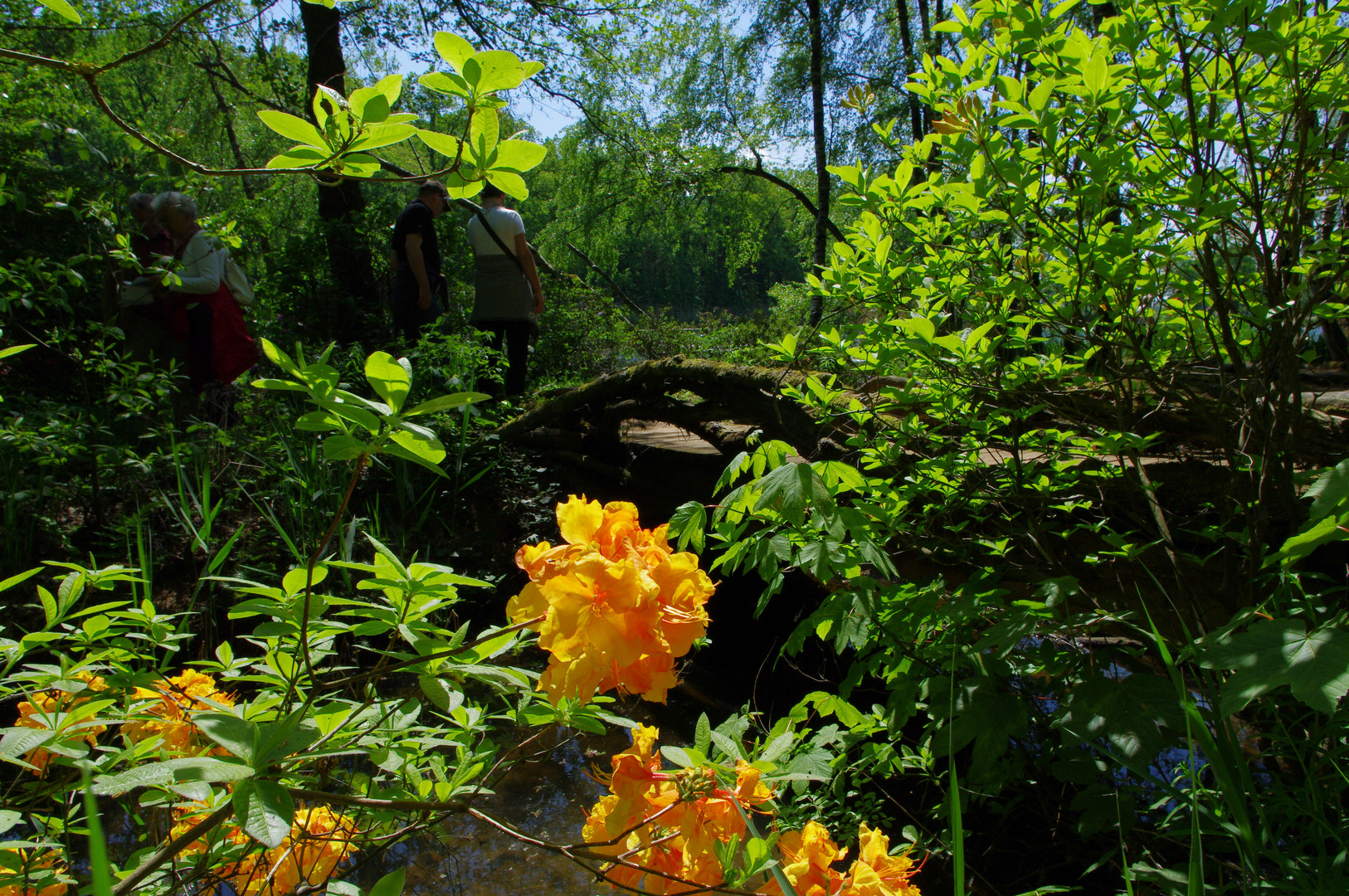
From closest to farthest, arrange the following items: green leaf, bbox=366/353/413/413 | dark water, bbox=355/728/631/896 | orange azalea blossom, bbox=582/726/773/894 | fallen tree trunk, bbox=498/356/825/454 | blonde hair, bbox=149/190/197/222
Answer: green leaf, bbox=366/353/413/413
orange azalea blossom, bbox=582/726/773/894
dark water, bbox=355/728/631/896
fallen tree trunk, bbox=498/356/825/454
blonde hair, bbox=149/190/197/222

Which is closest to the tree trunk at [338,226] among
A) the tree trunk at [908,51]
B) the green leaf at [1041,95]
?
the green leaf at [1041,95]

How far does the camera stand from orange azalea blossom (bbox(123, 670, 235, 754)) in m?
1.05

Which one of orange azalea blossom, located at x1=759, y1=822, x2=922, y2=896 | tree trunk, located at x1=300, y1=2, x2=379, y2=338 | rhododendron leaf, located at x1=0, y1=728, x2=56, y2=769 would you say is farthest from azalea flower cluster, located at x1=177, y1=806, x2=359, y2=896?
tree trunk, located at x1=300, y1=2, x2=379, y2=338

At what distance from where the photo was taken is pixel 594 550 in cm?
78

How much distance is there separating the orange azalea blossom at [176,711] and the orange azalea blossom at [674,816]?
1.76ft

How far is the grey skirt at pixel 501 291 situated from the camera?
5230 mm

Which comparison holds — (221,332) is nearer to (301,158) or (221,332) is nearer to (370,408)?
(301,158)

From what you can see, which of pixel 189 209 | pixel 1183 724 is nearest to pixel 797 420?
pixel 1183 724

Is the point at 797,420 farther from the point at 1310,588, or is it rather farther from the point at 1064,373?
the point at 1310,588

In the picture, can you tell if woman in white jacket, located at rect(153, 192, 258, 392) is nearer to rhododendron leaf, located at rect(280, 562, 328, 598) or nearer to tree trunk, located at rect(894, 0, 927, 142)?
rhododendron leaf, located at rect(280, 562, 328, 598)

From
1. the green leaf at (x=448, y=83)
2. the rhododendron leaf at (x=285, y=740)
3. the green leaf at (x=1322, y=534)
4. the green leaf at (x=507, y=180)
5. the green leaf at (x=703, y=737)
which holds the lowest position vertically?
the green leaf at (x=703, y=737)

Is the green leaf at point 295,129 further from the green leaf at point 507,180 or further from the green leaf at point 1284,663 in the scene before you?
the green leaf at point 1284,663

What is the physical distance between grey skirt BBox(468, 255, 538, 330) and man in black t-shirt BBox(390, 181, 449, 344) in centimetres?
41

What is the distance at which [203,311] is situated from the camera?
4.43 m
